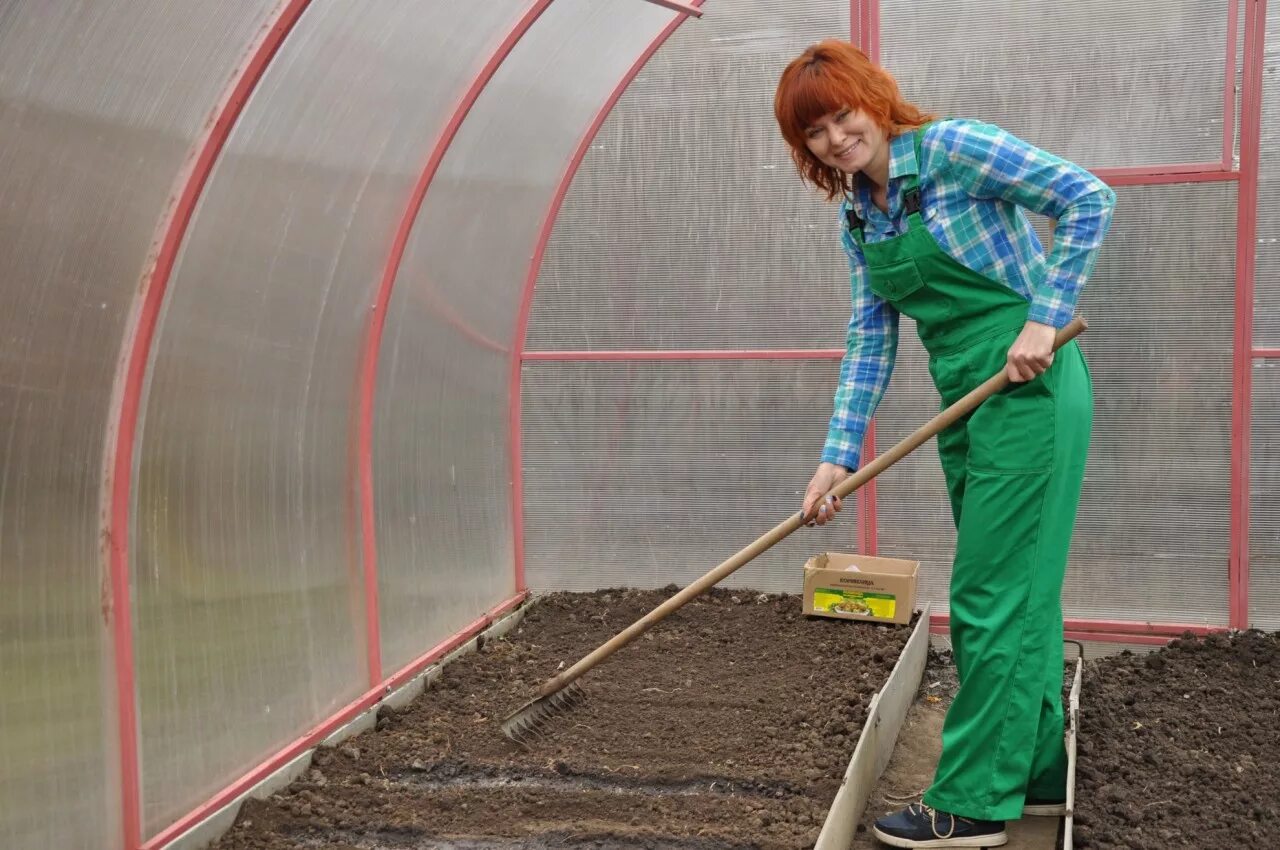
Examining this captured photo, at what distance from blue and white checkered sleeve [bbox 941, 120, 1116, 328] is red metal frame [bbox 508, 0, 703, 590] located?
283cm

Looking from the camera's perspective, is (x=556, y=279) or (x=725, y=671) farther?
(x=556, y=279)

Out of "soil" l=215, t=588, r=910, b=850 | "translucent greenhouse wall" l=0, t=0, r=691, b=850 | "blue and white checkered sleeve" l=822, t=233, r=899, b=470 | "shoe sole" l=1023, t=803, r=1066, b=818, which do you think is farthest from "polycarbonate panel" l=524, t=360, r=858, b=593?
"shoe sole" l=1023, t=803, r=1066, b=818

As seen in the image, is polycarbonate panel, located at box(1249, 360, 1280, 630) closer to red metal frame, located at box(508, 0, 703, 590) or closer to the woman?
the woman

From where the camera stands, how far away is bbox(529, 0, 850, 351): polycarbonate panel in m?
5.72

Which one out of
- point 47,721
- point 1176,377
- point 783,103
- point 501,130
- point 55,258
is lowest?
point 47,721

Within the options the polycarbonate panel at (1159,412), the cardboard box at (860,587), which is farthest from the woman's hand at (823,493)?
the polycarbonate panel at (1159,412)

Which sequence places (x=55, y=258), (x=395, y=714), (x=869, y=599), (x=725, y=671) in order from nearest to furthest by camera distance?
1. (x=55, y=258)
2. (x=395, y=714)
3. (x=725, y=671)
4. (x=869, y=599)

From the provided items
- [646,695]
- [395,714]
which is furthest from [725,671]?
Answer: [395,714]

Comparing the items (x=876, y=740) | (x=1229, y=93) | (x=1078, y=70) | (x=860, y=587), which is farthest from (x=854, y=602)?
(x=1229, y=93)

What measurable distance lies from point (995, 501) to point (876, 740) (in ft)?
4.12

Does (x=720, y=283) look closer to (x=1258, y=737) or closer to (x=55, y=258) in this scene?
(x=1258, y=737)

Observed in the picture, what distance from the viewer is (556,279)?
6.00m

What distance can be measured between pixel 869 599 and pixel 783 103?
2.80m

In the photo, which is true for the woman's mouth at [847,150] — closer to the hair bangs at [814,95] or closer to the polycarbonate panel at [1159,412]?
the hair bangs at [814,95]
